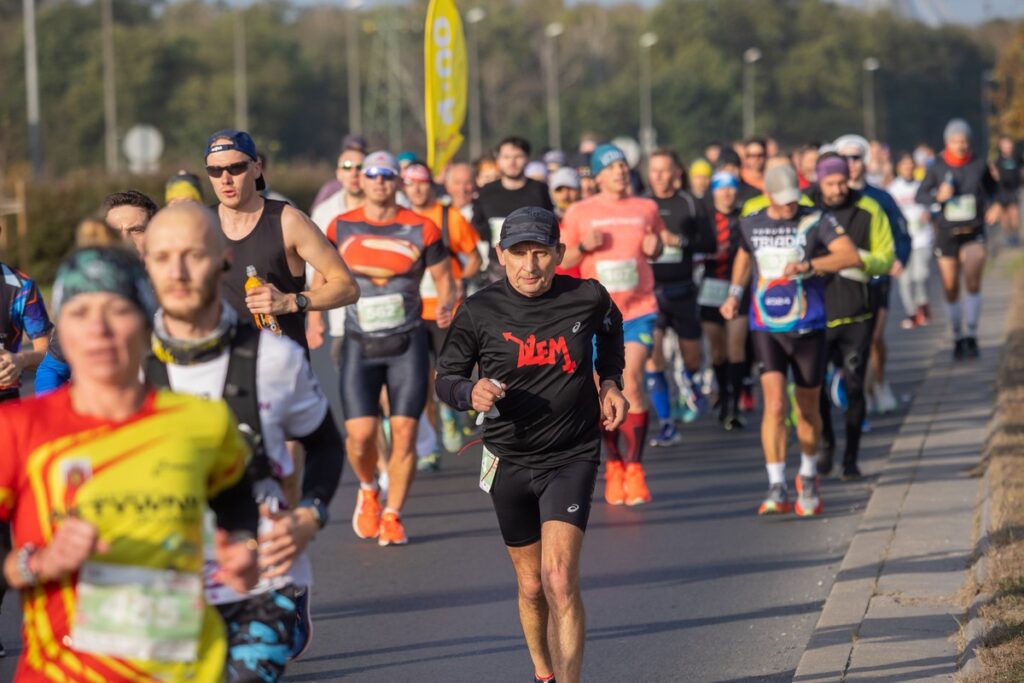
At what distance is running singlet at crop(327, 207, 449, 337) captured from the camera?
955cm

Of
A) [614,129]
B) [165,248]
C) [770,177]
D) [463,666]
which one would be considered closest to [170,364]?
[165,248]

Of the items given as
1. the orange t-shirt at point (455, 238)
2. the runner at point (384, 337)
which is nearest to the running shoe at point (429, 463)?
the orange t-shirt at point (455, 238)

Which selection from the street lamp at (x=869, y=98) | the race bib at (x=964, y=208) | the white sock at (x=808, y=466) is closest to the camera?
the white sock at (x=808, y=466)

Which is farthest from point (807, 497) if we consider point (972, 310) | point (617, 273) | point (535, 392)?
point (972, 310)

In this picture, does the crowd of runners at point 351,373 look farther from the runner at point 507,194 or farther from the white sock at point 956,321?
the white sock at point 956,321

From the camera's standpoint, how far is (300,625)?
15.2 feet

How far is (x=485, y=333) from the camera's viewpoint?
6270 millimetres

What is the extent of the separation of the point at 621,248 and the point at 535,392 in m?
4.76

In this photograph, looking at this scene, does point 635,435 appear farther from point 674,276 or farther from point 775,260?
point 674,276

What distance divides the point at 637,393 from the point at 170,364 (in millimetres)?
6988

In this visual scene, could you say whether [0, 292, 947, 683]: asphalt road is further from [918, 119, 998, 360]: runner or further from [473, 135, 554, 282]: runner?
[918, 119, 998, 360]: runner

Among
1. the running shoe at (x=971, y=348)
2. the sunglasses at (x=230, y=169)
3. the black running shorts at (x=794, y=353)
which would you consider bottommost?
the running shoe at (x=971, y=348)

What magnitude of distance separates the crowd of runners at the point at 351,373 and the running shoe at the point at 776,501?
5 cm

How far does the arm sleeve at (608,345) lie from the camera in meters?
6.39
